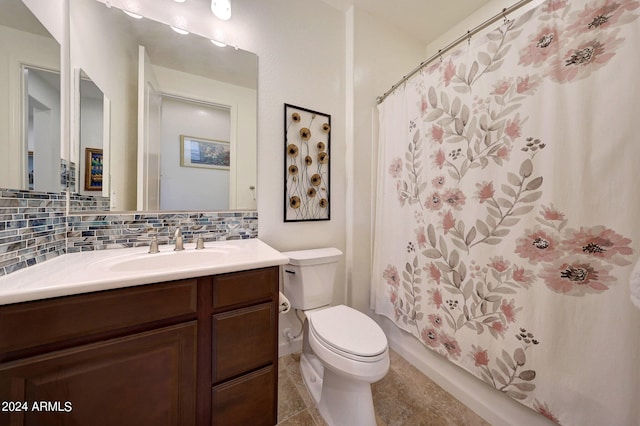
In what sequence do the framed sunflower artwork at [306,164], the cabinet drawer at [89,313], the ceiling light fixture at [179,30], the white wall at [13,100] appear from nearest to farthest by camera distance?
1. the cabinet drawer at [89,313]
2. the white wall at [13,100]
3. the ceiling light fixture at [179,30]
4. the framed sunflower artwork at [306,164]

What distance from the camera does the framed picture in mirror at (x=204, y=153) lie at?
131 centimetres

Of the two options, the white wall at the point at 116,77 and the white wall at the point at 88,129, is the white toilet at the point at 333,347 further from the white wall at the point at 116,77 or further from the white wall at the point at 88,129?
the white wall at the point at 88,129

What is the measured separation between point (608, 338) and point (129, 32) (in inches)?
96.6

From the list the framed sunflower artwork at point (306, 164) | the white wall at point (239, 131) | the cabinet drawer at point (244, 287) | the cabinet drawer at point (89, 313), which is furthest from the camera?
the framed sunflower artwork at point (306, 164)

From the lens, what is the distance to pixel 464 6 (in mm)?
1683

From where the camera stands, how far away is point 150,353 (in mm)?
757

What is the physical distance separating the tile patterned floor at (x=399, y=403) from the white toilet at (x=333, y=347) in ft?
0.25

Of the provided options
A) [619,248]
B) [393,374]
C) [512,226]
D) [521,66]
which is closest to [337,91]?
[521,66]

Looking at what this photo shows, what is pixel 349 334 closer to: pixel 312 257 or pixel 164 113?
pixel 312 257

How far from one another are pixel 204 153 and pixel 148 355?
3.40 ft

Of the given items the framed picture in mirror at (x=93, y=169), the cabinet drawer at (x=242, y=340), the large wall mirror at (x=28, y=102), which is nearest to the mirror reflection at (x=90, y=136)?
the framed picture in mirror at (x=93, y=169)

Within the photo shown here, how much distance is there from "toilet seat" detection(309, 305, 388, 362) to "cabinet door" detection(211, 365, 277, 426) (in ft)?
Result: 0.90

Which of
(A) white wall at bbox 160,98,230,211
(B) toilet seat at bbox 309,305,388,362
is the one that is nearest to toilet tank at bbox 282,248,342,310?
(B) toilet seat at bbox 309,305,388,362

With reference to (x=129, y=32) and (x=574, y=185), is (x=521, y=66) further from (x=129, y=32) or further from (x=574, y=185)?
(x=129, y=32)
